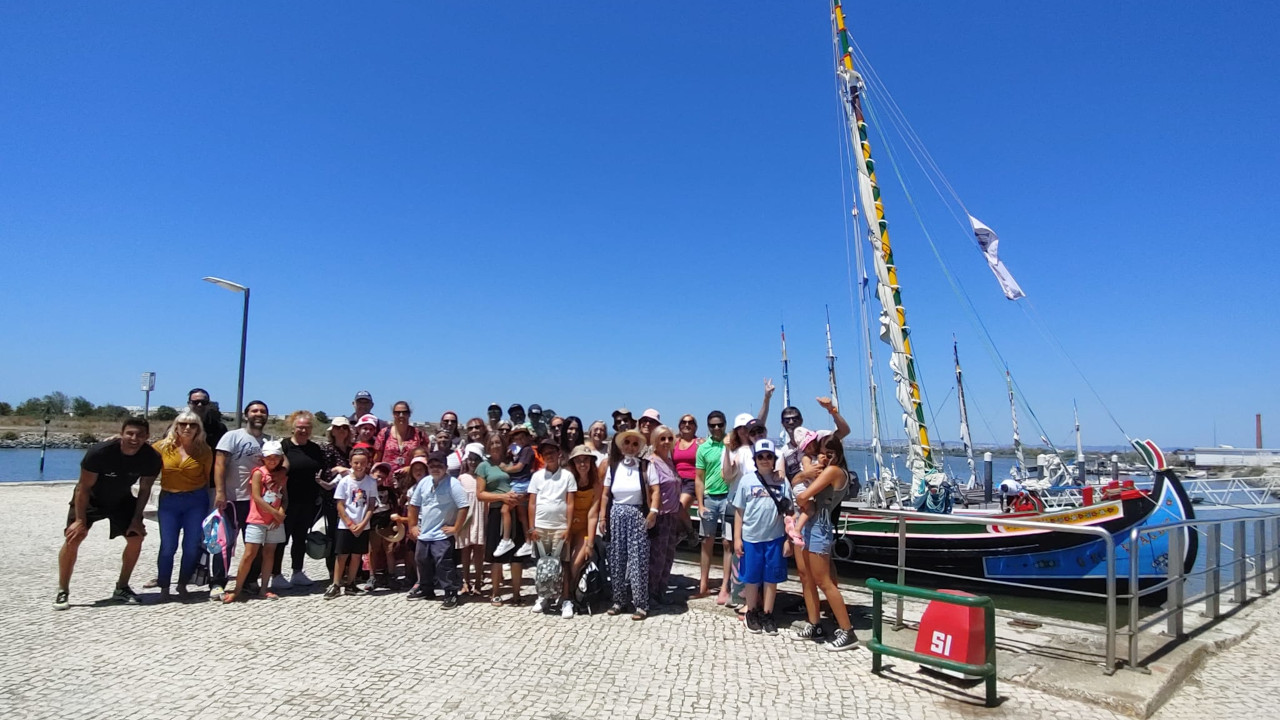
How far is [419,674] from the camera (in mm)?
5082

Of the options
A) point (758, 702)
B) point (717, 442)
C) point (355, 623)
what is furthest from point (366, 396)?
point (758, 702)

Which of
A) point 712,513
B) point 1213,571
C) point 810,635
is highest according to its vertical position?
point 712,513

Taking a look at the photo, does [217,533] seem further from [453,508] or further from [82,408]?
[82,408]

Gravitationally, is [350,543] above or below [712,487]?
below

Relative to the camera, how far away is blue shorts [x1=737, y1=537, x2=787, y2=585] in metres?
6.17

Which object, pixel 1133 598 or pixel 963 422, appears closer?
pixel 1133 598

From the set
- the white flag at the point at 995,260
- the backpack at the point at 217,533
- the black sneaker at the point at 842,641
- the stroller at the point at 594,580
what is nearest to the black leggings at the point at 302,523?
the backpack at the point at 217,533

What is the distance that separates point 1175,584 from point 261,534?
821 centimetres

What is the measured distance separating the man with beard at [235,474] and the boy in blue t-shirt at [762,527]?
4853mm

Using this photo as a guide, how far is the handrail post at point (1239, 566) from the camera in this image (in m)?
7.83

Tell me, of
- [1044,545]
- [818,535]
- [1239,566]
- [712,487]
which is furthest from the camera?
[1044,545]

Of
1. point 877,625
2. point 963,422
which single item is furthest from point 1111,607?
point 963,422

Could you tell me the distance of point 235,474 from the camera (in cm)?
723

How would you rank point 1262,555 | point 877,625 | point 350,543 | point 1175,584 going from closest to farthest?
point 877,625
point 1175,584
point 350,543
point 1262,555
